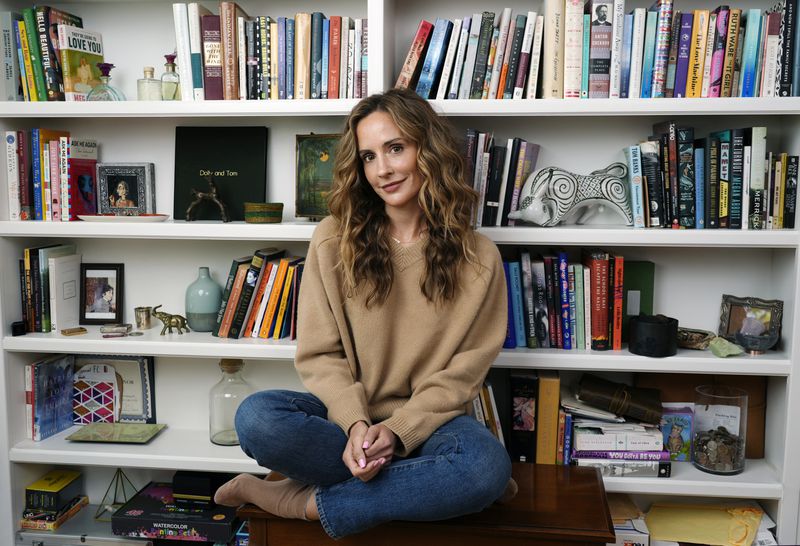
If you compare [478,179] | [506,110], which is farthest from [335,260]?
[506,110]

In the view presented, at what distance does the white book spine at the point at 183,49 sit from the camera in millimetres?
1875

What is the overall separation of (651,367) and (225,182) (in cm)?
129

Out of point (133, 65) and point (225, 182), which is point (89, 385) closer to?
point (225, 182)

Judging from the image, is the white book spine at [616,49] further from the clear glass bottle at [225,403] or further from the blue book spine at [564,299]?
the clear glass bottle at [225,403]

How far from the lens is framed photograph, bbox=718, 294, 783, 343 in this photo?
185cm

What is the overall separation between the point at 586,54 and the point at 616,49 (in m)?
0.07

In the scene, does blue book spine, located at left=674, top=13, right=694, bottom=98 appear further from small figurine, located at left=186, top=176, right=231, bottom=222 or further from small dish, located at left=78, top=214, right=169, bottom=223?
small dish, located at left=78, top=214, right=169, bottom=223

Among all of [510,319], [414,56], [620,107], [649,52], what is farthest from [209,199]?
[649,52]

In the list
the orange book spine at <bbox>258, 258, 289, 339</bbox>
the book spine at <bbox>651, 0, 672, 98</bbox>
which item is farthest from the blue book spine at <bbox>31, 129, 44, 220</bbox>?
the book spine at <bbox>651, 0, 672, 98</bbox>

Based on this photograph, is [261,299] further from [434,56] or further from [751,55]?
[751,55]

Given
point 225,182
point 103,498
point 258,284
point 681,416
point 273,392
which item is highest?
point 225,182

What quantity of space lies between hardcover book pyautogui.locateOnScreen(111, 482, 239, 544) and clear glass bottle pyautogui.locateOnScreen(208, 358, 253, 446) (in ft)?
0.69

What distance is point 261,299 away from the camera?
6.50 ft

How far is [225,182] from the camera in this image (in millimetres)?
2074
